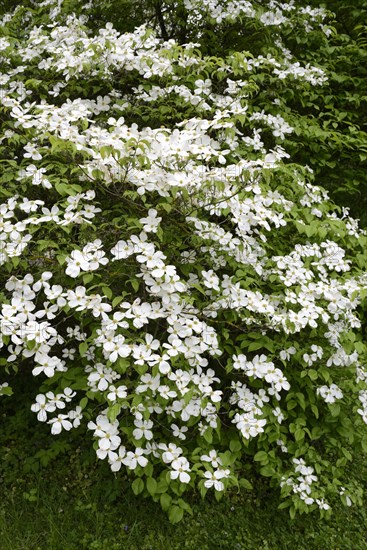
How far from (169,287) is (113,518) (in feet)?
3.81

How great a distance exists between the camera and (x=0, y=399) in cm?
293

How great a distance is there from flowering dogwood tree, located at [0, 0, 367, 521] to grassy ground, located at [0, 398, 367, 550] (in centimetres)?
19

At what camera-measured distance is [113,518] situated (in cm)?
233

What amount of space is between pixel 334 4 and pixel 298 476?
11.8ft

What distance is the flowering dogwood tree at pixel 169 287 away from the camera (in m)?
1.90

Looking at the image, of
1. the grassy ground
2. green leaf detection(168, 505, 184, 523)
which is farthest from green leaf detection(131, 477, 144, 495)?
the grassy ground

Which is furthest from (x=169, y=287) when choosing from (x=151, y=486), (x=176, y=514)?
(x=176, y=514)

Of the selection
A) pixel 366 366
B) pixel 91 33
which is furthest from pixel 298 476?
pixel 91 33

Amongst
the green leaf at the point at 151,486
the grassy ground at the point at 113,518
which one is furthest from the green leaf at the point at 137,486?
the grassy ground at the point at 113,518

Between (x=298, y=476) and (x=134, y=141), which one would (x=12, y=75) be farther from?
(x=298, y=476)

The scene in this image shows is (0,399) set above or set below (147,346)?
below

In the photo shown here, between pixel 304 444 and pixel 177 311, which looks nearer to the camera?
pixel 177 311

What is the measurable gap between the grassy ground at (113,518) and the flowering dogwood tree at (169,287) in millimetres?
195

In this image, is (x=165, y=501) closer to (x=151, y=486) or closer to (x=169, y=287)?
(x=151, y=486)
